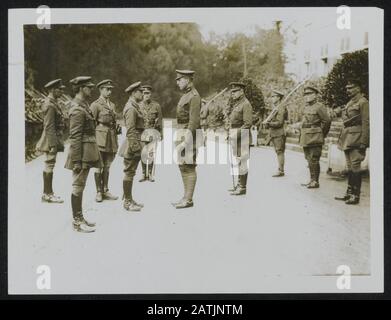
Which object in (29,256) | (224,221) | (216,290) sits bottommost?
(216,290)

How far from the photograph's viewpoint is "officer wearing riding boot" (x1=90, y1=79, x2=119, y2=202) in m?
4.12

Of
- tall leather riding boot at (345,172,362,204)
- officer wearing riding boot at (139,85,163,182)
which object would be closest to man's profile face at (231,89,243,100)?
officer wearing riding boot at (139,85,163,182)

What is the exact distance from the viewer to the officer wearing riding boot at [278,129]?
4.19m

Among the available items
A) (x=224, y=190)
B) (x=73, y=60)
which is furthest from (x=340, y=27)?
(x=73, y=60)

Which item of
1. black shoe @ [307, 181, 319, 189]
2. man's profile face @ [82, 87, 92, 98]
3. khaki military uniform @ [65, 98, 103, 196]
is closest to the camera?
khaki military uniform @ [65, 98, 103, 196]

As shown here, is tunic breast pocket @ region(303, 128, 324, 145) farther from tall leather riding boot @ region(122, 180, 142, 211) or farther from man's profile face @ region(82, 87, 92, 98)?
man's profile face @ region(82, 87, 92, 98)

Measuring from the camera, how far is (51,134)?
4121 millimetres

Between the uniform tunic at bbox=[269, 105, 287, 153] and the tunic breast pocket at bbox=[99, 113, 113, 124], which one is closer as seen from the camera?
the tunic breast pocket at bbox=[99, 113, 113, 124]

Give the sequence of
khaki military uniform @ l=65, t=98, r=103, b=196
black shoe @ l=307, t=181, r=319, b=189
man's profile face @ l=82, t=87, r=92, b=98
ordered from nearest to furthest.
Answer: khaki military uniform @ l=65, t=98, r=103, b=196 < man's profile face @ l=82, t=87, r=92, b=98 < black shoe @ l=307, t=181, r=319, b=189

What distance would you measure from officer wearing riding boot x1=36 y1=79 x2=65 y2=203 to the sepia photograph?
0.01 m

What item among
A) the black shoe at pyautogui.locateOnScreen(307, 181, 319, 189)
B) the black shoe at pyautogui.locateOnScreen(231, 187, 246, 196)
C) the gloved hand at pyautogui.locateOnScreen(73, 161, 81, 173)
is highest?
the gloved hand at pyautogui.locateOnScreen(73, 161, 81, 173)

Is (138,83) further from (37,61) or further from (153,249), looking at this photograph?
(153,249)

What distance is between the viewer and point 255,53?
13.7 ft
